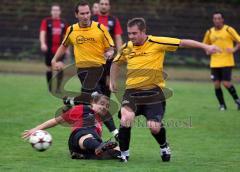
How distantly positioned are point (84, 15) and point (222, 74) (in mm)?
6830

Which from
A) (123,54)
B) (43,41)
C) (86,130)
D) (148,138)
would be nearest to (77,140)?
(86,130)

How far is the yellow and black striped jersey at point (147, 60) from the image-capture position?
9477 mm

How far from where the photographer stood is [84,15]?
11070mm

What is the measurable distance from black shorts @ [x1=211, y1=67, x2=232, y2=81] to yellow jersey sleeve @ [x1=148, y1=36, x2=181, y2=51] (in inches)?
303

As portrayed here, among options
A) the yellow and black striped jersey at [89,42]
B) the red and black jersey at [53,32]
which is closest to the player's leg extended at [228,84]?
the red and black jersey at [53,32]

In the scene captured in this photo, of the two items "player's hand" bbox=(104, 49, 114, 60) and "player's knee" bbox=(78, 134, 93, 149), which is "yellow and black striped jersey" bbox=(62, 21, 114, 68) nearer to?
"player's hand" bbox=(104, 49, 114, 60)

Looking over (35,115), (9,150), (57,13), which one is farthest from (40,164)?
(57,13)

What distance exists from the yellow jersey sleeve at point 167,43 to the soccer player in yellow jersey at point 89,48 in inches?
70.7

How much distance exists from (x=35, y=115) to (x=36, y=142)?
5.59 meters

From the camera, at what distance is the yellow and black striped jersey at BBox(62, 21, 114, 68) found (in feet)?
36.7

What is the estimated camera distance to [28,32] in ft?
99.5

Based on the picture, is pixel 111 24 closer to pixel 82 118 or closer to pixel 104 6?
pixel 104 6

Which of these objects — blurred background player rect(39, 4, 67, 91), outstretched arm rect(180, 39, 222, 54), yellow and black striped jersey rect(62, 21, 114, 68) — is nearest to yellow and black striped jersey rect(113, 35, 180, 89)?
outstretched arm rect(180, 39, 222, 54)

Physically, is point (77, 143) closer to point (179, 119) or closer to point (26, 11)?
point (179, 119)
